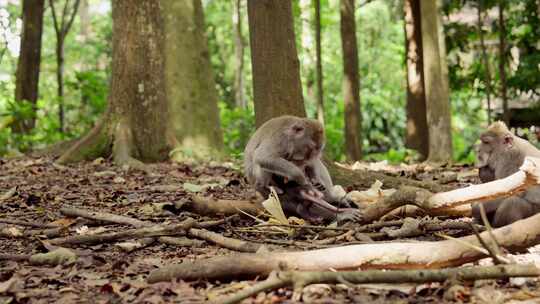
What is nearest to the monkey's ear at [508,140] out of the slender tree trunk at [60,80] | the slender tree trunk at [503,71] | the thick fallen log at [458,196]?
the thick fallen log at [458,196]

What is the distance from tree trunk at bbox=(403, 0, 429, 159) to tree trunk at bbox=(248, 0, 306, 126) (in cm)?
683

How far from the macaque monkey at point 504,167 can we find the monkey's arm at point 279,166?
1.35 m

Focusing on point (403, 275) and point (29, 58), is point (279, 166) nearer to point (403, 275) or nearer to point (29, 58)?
point (403, 275)

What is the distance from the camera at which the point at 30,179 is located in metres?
9.50

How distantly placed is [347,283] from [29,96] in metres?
15.6

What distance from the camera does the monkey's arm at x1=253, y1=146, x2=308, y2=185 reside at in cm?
610

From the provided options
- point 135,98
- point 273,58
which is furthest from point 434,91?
point 273,58

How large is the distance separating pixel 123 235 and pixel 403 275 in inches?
85.0

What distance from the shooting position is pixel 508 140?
5422 millimetres

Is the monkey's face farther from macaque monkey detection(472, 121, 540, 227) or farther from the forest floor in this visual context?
macaque monkey detection(472, 121, 540, 227)

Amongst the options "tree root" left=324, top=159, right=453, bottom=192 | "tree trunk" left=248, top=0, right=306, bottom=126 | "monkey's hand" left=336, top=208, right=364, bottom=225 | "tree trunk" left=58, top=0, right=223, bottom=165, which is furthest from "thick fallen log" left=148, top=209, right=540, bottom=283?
"tree trunk" left=58, top=0, right=223, bottom=165

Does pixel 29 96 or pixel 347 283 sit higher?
pixel 29 96

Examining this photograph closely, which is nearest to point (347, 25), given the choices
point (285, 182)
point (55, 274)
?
point (285, 182)

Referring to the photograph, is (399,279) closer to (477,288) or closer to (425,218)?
(477,288)
